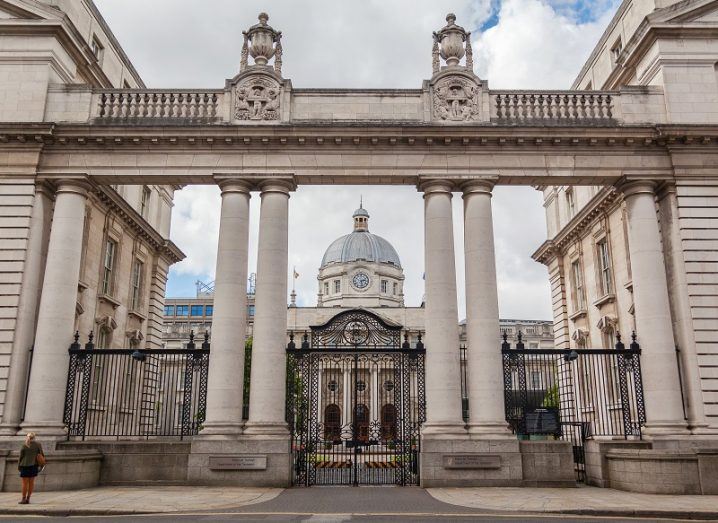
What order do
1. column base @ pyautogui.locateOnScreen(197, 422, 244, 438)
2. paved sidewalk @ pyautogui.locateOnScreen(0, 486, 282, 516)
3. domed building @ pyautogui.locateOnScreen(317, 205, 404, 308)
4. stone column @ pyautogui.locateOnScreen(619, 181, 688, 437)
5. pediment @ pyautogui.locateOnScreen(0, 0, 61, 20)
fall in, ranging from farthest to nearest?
domed building @ pyautogui.locateOnScreen(317, 205, 404, 308) < pediment @ pyautogui.locateOnScreen(0, 0, 61, 20) < stone column @ pyautogui.locateOnScreen(619, 181, 688, 437) < column base @ pyautogui.locateOnScreen(197, 422, 244, 438) < paved sidewalk @ pyautogui.locateOnScreen(0, 486, 282, 516)

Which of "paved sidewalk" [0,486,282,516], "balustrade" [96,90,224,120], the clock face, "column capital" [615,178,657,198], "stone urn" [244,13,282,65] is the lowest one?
"paved sidewalk" [0,486,282,516]

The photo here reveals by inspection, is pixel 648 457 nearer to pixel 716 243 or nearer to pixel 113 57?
pixel 716 243

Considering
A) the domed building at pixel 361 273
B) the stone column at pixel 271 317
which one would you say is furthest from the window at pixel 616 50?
the domed building at pixel 361 273

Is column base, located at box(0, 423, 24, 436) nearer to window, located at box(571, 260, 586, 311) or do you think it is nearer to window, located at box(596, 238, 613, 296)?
window, located at box(596, 238, 613, 296)

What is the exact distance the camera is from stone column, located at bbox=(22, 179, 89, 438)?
773 inches

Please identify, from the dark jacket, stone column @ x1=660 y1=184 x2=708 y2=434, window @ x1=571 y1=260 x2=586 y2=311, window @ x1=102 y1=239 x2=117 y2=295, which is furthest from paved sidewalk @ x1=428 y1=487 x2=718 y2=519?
window @ x1=102 y1=239 x2=117 y2=295

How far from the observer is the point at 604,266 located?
95.2 ft

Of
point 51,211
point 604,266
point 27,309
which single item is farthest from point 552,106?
point 27,309

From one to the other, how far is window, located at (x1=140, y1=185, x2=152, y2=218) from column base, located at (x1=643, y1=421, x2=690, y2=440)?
81.8 feet

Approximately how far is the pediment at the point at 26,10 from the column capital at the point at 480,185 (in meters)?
15.3

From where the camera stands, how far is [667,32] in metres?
22.9

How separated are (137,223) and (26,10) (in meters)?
10.6

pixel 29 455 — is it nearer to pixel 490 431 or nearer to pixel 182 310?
pixel 490 431

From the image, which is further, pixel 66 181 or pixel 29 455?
pixel 66 181
